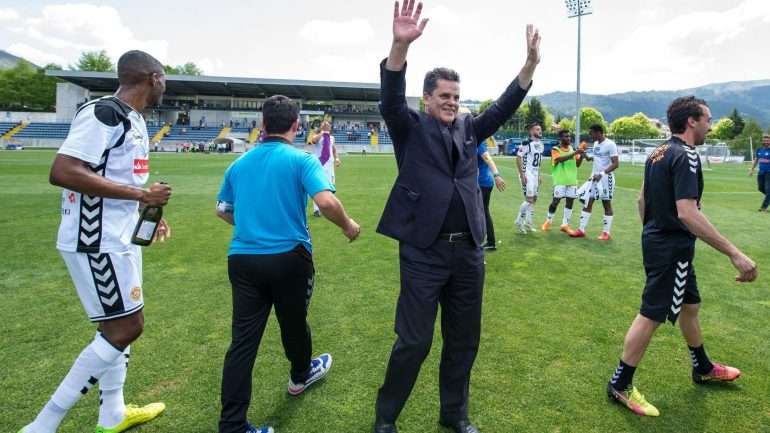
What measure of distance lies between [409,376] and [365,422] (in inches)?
22.0

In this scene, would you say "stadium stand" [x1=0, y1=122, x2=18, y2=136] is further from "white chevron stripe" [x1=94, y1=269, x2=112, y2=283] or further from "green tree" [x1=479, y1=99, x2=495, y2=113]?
"white chevron stripe" [x1=94, y1=269, x2=112, y2=283]

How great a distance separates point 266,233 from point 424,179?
1035mm

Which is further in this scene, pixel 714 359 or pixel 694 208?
pixel 714 359

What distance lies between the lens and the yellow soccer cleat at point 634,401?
10.4 feet

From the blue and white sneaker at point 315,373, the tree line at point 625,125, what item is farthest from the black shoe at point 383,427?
the tree line at point 625,125

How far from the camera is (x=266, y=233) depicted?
2.80 meters

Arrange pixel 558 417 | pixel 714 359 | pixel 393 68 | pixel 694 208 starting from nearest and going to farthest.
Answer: pixel 393 68
pixel 694 208
pixel 558 417
pixel 714 359

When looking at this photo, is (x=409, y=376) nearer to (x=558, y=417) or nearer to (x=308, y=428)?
(x=308, y=428)

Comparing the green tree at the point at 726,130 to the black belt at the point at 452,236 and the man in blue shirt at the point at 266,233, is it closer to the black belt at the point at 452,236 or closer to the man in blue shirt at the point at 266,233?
the black belt at the point at 452,236

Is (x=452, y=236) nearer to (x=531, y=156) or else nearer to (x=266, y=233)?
(x=266, y=233)

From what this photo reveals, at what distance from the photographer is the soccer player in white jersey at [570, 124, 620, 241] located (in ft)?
29.7

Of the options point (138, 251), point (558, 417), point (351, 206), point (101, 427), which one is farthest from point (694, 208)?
point (351, 206)

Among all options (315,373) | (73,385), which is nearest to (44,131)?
(73,385)

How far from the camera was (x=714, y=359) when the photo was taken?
4004mm
